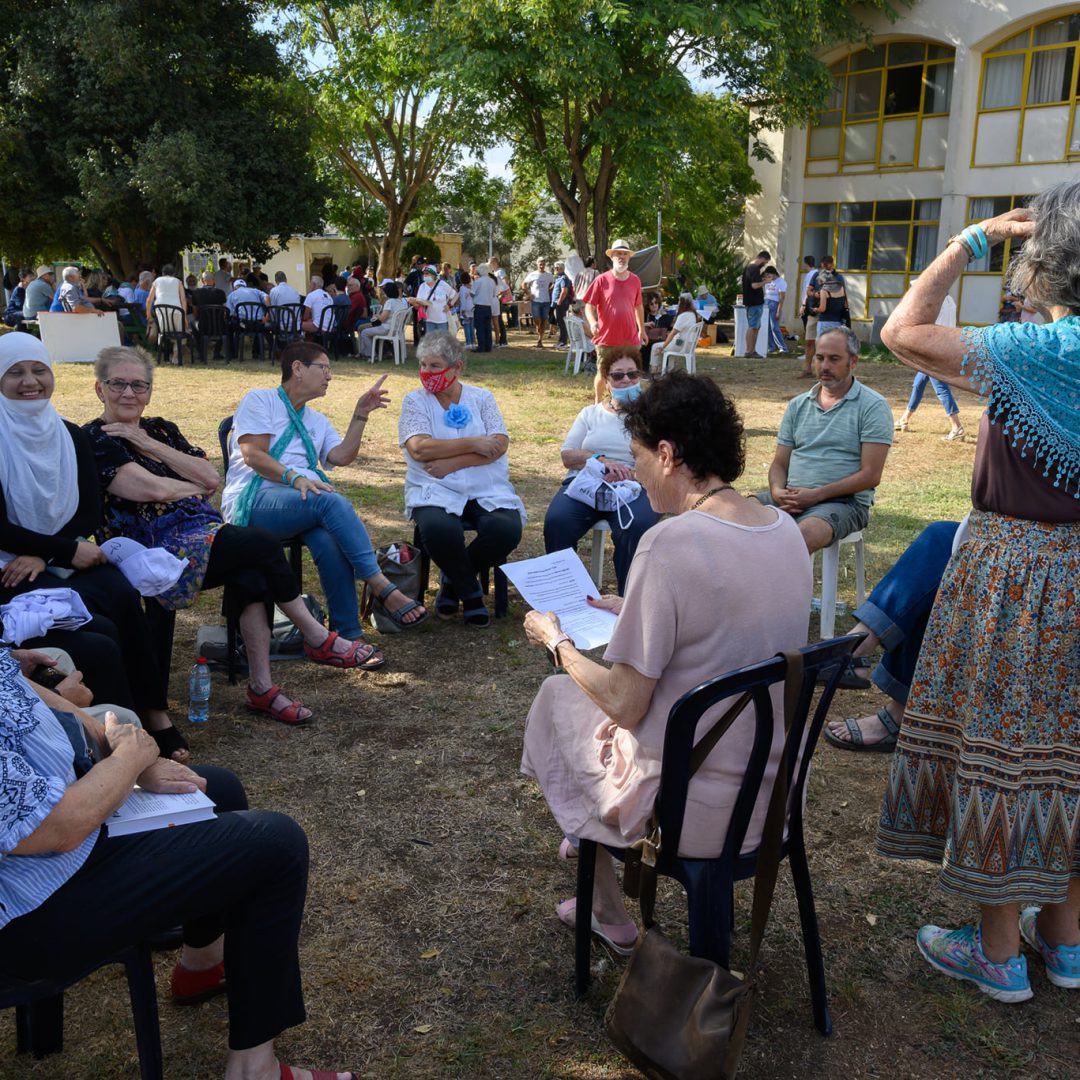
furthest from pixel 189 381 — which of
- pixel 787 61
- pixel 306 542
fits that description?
pixel 787 61

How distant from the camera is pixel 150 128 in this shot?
20.1 m

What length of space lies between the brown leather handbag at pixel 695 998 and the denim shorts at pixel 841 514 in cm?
288

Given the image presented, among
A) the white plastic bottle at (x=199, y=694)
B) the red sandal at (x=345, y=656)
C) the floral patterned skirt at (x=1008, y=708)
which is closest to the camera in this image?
the floral patterned skirt at (x=1008, y=708)

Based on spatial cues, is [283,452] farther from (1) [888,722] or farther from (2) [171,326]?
(2) [171,326]

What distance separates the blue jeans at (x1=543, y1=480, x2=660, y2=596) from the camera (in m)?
5.14

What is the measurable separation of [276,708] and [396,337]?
1413cm

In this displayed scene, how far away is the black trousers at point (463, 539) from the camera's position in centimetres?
521

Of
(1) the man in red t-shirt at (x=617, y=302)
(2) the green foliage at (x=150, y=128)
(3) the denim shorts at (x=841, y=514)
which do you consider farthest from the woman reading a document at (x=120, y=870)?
(2) the green foliage at (x=150, y=128)

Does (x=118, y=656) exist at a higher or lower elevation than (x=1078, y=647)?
lower

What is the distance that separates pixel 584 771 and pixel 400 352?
16005 millimetres

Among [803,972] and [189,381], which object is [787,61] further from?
[803,972]

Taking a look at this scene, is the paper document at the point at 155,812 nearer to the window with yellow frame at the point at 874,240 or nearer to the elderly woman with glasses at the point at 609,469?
the elderly woman with glasses at the point at 609,469

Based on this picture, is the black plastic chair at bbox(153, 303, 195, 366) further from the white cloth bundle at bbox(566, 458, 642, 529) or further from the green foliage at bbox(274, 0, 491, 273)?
the white cloth bundle at bbox(566, 458, 642, 529)

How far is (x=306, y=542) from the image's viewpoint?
4973mm
